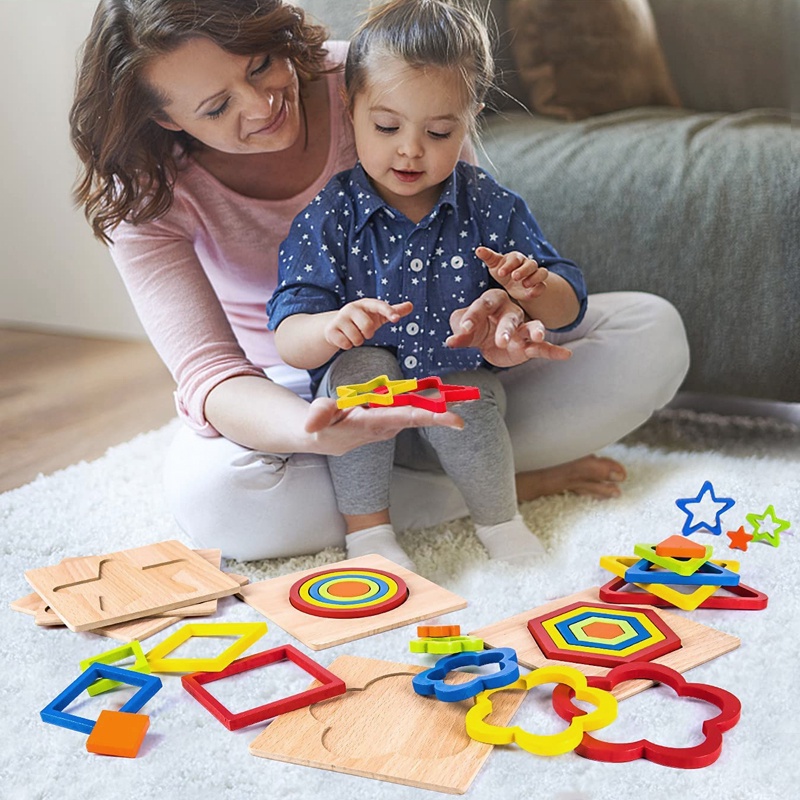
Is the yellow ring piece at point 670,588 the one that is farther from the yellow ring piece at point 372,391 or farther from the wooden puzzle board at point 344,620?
the yellow ring piece at point 372,391

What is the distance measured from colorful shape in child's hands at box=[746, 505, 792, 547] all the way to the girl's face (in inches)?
19.5

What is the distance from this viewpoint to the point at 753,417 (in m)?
1.49

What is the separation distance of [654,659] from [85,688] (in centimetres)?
46

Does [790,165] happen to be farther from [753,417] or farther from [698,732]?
[698,732]

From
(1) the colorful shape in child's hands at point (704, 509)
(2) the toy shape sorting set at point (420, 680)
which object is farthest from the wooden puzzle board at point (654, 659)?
(1) the colorful shape in child's hands at point (704, 509)

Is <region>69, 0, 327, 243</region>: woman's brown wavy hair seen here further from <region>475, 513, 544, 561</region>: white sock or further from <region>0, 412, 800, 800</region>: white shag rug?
<region>475, 513, 544, 561</region>: white sock

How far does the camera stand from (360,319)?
894mm

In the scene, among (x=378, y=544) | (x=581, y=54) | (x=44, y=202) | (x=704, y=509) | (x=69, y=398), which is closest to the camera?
(x=378, y=544)

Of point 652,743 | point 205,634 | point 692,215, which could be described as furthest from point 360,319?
point 692,215

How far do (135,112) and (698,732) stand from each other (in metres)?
0.76

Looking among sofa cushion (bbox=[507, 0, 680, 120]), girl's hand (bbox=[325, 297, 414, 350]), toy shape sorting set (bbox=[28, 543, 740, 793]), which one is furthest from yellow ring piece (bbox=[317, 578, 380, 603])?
sofa cushion (bbox=[507, 0, 680, 120])

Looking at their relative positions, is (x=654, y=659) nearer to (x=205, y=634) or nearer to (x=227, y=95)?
(x=205, y=634)

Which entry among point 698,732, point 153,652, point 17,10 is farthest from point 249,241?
point 17,10

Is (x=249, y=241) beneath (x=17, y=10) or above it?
beneath
